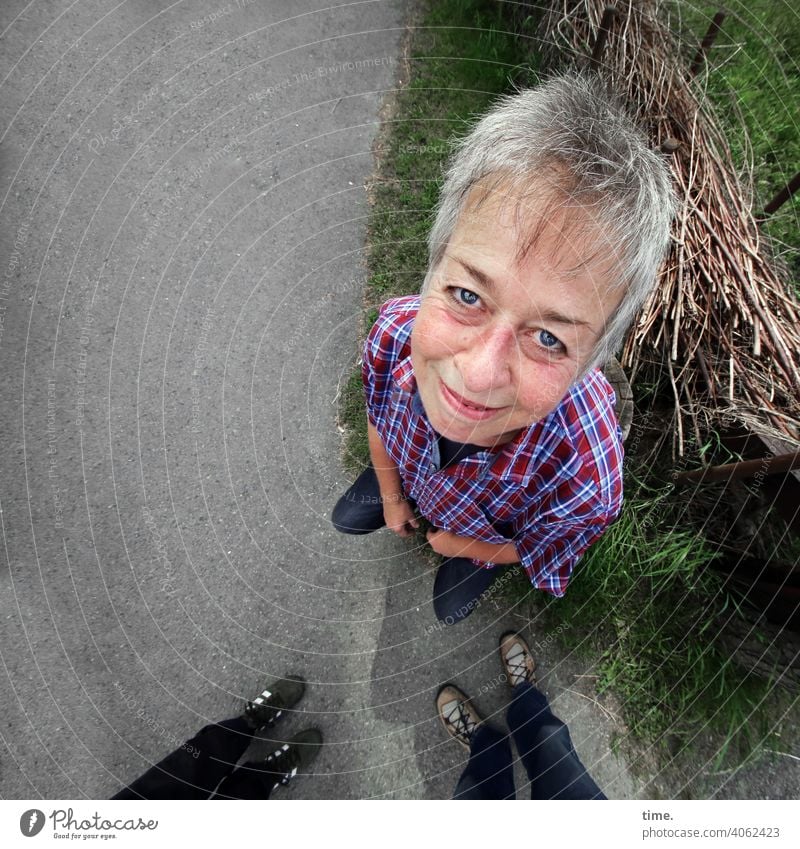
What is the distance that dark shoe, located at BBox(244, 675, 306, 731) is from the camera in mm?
1854

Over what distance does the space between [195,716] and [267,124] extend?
2.59 metres

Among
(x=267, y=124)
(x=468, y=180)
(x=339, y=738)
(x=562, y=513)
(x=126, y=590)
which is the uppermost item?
(x=267, y=124)

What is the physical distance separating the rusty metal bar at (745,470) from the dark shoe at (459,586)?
84 centimetres

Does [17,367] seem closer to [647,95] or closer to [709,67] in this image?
[647,95]

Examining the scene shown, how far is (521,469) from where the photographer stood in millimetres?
1318

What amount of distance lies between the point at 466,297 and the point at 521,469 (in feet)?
1.90

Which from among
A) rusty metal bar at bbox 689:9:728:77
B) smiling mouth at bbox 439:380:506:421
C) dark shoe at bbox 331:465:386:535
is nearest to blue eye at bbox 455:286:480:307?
smiling mouth at bbox 439:380:506:421

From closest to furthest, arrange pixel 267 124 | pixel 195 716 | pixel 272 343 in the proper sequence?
pixel 195 716
pixel 272 343
pixel 267 124

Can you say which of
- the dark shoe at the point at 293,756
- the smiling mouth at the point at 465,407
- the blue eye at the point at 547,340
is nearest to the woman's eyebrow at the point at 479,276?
the blue eye at the point at 547,340

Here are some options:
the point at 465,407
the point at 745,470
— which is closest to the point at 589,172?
the point at 465,407

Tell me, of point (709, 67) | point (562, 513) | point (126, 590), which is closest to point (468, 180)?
point (562, 513)

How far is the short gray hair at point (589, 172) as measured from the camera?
2.81 ft

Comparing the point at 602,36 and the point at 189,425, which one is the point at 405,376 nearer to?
the point at 189,425

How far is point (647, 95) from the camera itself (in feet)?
6.38
